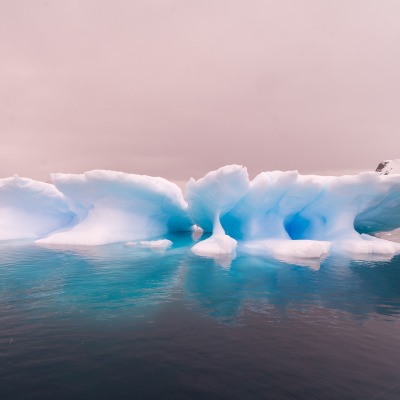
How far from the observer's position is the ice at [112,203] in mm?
13695

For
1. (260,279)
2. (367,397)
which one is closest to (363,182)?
(260,279)

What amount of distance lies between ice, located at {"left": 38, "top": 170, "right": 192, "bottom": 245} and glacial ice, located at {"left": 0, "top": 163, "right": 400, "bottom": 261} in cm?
5

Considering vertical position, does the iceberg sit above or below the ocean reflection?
above

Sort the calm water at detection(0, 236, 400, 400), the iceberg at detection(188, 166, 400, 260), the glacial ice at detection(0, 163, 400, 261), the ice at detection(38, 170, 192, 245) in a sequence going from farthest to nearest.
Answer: the ice at detection(38, 170, 192, 245) → the glacial ice at detection(0, 163, 400, 261) → the iceberg at detection(188, 166, 400, 260) → the calm water at detection(0, 236, 400, 400)

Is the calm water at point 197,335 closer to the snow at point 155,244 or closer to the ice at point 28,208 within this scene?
the snow at point 155,244

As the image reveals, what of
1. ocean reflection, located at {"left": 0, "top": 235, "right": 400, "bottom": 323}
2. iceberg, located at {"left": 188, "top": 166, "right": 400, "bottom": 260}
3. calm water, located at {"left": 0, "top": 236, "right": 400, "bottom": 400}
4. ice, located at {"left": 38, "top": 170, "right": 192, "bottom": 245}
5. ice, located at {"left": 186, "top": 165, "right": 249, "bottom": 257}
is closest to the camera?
calm water, located at {"left": 0, "top": 236, "right": 400, "bottom": 400}

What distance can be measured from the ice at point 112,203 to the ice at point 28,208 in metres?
1.62

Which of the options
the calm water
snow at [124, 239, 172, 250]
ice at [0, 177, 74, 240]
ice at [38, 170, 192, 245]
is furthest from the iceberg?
ice at [0, 177, 74, 240]

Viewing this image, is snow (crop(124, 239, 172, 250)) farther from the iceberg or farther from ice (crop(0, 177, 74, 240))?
ice (crop(0, 177, 74, 240))

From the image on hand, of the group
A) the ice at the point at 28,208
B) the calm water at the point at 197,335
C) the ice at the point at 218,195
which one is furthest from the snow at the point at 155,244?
the ice at the point at 28,208

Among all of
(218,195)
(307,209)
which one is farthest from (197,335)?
(307,209)

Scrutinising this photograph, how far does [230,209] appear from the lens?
15.5m

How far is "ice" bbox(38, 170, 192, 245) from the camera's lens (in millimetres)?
13695

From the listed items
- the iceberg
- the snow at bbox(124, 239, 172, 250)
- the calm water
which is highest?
the iceberg
